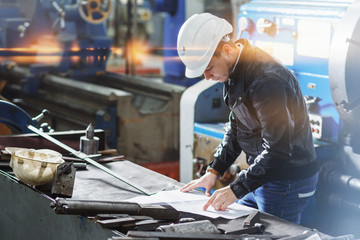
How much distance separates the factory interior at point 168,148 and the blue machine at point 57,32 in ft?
1.54

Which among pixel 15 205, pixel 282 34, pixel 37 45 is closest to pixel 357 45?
pixel 282 34

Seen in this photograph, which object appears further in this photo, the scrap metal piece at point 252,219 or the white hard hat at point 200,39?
the white hard hat at point 200,39

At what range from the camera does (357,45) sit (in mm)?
2723

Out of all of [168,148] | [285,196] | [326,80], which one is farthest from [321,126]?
[168,148]

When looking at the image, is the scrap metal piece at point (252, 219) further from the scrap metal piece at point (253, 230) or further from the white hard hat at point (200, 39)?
the white hard hat at point (200, 39)

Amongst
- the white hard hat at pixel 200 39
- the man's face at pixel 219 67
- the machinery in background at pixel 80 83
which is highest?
the white hard hat at pixel 200 39

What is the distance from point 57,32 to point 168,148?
255 centimetres

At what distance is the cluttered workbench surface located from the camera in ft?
6.13

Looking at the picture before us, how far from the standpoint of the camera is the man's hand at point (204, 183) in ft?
7.55

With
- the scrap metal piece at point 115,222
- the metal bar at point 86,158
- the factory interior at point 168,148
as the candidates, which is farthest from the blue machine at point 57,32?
the scrap metal piece at point 115,222

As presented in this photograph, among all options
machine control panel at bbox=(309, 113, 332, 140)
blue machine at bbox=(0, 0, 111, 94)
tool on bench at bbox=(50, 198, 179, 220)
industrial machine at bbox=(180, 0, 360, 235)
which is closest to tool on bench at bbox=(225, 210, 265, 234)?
tool on bench at bbox=(50, 198, 179, 220)

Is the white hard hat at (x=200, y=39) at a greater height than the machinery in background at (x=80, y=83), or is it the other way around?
the white hard hat at (x=200, y=39)

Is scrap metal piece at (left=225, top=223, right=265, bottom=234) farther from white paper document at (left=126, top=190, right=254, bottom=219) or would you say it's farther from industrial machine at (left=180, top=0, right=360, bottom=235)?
industrial machine at (left=180, top=0, right=360, bottom=235)

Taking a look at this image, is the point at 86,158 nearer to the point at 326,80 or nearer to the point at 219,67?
the point at 219,67
